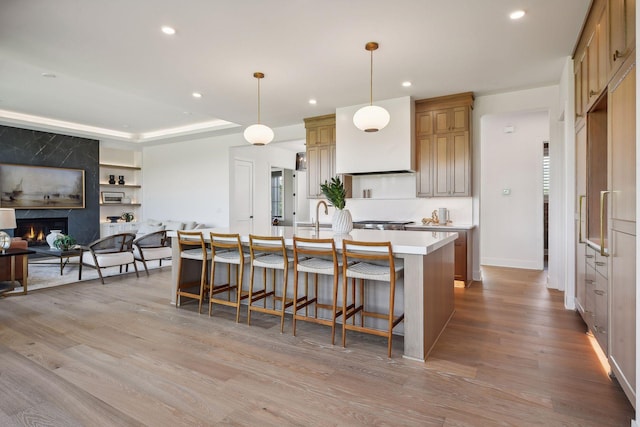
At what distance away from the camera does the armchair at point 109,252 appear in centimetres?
518

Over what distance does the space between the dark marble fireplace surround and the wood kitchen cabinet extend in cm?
578

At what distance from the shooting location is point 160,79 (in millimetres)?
4387

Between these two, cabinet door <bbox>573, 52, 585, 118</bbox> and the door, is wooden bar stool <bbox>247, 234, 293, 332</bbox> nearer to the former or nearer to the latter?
cabinet door <bbox>573, 52, 585, 118</bbox>

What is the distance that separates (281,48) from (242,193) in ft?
16.9

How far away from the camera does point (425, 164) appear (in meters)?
5.30

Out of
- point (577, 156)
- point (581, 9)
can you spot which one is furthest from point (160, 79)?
point (577, 156)

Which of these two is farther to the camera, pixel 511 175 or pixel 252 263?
pixel 511 175

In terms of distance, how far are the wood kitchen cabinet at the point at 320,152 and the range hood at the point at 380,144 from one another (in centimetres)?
28

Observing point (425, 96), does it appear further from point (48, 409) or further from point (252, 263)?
point (48, 409)

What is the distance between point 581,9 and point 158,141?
27.8 ft

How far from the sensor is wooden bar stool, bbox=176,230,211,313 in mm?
3689

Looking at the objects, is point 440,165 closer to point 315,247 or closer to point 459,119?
point 459,119

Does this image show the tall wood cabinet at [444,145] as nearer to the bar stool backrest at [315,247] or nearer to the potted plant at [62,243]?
the bar stool backrest at [315,247]

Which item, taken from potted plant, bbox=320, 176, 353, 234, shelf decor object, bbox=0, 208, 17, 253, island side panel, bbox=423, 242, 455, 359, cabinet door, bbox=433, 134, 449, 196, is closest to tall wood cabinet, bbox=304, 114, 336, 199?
cabinet door, bbox=433, 134, 449, 196
